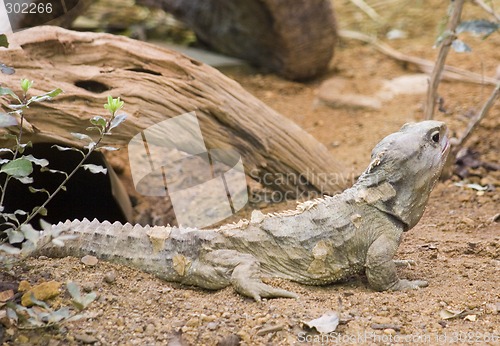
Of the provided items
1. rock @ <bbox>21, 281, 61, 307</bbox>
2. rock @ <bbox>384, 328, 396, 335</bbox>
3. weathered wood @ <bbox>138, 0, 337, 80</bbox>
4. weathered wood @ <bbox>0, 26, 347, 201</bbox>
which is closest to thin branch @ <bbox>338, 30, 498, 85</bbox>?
weathered wood @ <bbox>138, 0, 337, 80</bbox>

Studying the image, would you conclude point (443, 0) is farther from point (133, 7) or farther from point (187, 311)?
point (187, 311)

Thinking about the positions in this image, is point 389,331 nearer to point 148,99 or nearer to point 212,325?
point 212,325

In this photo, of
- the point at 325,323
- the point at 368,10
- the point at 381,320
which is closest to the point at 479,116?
the point at 381,320

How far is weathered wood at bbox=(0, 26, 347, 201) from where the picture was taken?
512 cm

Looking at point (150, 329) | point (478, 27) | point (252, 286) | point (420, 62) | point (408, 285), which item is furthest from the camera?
point (420, 62)

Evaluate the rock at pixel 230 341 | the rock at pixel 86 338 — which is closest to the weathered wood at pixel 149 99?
the rock at pixel 86 338

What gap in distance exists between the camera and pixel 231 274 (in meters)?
4.36

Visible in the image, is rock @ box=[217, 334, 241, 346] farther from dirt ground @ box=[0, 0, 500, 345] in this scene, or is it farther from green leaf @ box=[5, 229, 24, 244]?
green leaf @ box=[5, 229, 24, 244]

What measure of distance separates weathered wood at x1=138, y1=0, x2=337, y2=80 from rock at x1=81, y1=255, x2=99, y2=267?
17.1ft

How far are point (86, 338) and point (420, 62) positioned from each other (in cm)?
735

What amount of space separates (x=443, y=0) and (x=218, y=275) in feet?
29.0

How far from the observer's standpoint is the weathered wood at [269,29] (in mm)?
8875

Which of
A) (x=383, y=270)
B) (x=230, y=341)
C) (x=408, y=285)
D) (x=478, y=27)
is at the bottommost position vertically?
(x=408, y=285)

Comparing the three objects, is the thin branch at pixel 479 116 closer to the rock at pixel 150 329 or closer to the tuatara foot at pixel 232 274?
the tuatara foot at pixel 232 274
